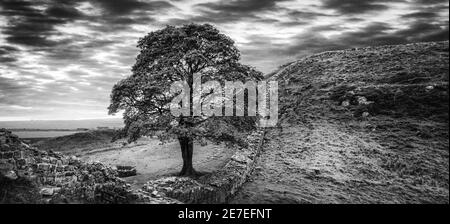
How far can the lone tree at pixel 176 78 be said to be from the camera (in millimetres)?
16250

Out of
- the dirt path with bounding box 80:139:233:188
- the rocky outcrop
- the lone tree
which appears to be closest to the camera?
the rocky outcrop

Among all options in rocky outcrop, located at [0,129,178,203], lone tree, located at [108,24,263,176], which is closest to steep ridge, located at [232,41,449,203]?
lone tree, located at [108,24,263,176]

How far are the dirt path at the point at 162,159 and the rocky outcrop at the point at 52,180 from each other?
6.32m

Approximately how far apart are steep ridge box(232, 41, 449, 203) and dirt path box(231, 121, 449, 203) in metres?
0.05

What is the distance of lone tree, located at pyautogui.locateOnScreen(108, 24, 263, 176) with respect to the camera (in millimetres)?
16250

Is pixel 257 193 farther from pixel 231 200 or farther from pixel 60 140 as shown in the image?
→ pixel 60 140

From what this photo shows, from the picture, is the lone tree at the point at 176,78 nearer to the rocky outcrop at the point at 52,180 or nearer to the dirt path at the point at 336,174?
the dirt path at the point at 336,174

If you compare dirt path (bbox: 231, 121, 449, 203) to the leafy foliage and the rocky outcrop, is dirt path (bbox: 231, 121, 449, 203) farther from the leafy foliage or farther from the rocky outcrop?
the rocky outcrop

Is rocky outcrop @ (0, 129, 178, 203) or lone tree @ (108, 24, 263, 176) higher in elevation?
lone tree @ (108, 24, 263, 176)

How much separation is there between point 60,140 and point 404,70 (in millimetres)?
47820

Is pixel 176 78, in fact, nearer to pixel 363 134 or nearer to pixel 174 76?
pixel 174 76

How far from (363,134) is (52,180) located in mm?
18638

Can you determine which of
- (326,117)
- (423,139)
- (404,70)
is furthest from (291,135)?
(404,70)

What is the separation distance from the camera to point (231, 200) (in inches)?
637
